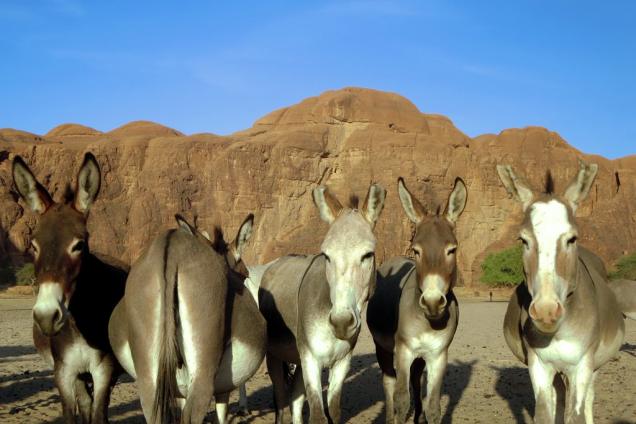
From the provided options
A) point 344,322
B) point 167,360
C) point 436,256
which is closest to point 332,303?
point 344,322

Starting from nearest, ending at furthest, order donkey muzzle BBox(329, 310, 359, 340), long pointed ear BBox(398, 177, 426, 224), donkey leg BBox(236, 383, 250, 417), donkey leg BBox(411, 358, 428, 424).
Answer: donkey muzzle BBox(329, 310, 359, 340) → long pointed ear BBox(398, 177, 426, 224) → donkey leg BBox(411, 358, 428, 424) → donkey leg BBox(236, 383, 250, 417)

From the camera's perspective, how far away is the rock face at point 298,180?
252 ft

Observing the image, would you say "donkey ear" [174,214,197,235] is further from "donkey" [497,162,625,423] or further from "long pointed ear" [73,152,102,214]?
"donkey" [497,162,625,423]

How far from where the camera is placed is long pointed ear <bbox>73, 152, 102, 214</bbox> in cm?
530

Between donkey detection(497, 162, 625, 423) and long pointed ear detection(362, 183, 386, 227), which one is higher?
long pointed ear detection(362, 183, 386, 227)

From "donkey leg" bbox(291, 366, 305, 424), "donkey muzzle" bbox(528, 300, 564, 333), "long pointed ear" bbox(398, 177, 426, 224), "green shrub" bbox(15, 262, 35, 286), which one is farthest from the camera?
"green shrub" bbox(15, 262, 35, 286)

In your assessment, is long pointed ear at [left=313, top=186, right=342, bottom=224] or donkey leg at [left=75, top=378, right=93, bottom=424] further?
long pointed ear at [left=313, top=186, right=342, bottom=224]

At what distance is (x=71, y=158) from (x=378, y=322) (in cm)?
7899

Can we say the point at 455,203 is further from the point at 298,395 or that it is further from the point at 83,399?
the point at 83,399

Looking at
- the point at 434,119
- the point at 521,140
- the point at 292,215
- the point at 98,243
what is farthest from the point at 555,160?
the point at 98,243

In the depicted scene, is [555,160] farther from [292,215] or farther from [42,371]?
[42,371]

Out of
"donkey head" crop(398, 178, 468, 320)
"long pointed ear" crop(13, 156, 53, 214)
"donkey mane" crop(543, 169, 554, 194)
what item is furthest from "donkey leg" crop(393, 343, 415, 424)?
"long pointed ear" crop(13, 156, 53, 214)

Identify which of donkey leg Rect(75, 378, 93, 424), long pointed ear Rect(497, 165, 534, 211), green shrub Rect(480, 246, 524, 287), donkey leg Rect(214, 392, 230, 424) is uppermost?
long pointed ear Rect(497, 165, 534, 211)

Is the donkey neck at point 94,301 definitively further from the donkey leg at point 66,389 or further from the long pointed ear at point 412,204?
the long pointed ear at point 412,204
